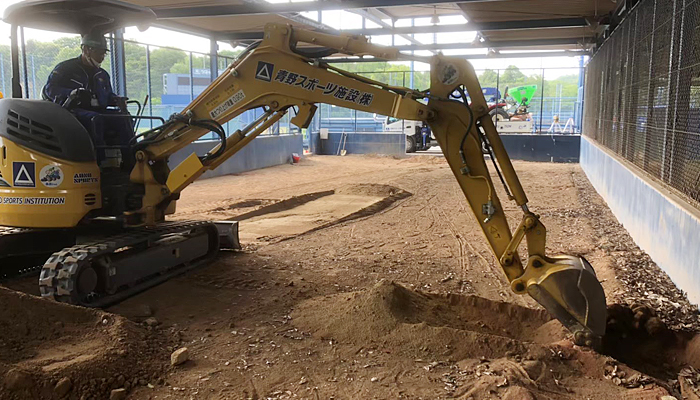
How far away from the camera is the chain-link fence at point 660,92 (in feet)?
20.0

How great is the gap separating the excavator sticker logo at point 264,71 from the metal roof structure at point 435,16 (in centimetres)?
633

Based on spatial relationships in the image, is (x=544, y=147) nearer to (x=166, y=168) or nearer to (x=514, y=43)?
(x=514, y=43)

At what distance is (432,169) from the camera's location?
1964cm

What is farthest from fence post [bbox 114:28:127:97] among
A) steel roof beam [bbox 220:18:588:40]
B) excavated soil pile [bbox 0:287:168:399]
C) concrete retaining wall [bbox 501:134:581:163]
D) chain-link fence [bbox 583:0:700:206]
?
concrete retaining wall [bbox 501:134:581:163]

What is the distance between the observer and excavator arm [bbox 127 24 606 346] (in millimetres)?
4492

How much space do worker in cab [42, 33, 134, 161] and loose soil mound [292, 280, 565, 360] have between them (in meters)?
2.73

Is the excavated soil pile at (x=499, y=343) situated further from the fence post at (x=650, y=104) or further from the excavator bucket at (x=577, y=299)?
the fence post at (x=650, y=104)

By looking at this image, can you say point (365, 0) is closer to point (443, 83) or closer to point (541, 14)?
point (541, 14)

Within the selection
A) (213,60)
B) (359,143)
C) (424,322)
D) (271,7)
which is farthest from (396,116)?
(359,143)

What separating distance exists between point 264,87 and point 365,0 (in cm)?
662

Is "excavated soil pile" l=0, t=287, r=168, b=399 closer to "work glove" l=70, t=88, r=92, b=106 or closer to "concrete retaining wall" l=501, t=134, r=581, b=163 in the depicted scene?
"work glove" l=70, t=88, r=92, b=106

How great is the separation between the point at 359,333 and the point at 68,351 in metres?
2.18

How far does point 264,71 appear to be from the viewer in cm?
568

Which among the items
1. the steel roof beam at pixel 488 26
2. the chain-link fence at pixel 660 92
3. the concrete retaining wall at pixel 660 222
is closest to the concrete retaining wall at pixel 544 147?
the steel roof beam at pixel 488 26
